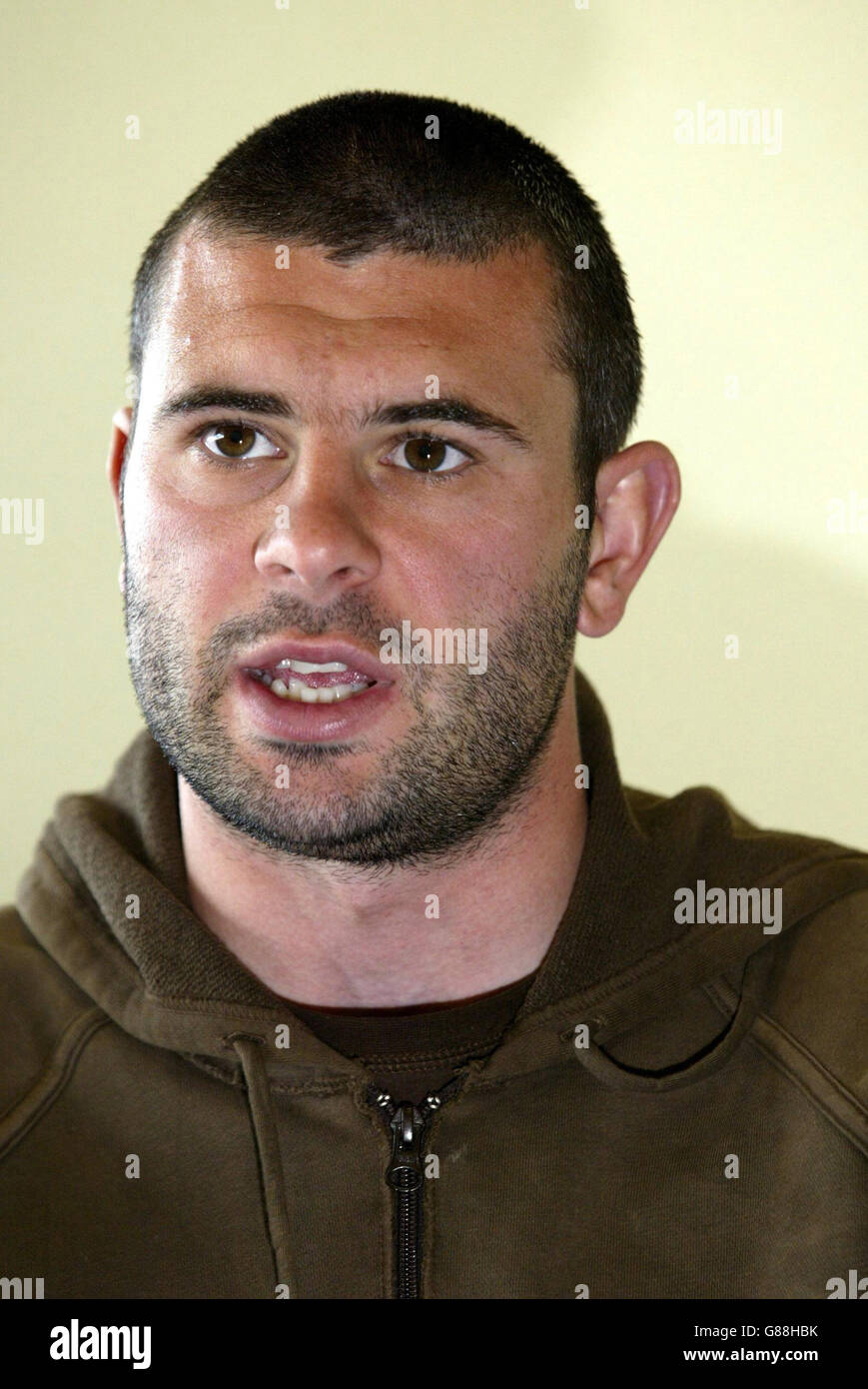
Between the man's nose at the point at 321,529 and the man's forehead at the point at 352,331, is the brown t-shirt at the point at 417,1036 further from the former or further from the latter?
the man's forehead at the point at 352,331

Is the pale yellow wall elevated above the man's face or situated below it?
above

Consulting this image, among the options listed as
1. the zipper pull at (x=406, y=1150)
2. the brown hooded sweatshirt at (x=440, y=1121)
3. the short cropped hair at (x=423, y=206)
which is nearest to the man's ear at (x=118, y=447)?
the short cropped hair at (x=423, y=206)

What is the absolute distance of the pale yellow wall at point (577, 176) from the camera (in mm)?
2205

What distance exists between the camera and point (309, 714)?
4.47 feet

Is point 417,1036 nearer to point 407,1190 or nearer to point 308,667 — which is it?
point 407,1190

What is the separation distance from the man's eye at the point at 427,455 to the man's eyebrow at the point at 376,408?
2 cm

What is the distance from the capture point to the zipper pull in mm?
1344

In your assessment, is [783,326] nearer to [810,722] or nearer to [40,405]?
[810,722]

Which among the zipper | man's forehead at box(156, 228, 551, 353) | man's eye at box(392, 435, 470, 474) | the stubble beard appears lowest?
the zipper

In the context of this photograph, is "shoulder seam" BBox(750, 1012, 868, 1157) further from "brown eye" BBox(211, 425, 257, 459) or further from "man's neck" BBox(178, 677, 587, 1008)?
"brown eye" BBox(211, 425, 257, 459)

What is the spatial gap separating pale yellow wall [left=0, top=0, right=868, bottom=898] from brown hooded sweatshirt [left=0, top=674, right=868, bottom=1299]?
94 centimetres

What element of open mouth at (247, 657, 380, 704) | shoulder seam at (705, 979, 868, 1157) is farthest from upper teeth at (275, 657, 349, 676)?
shoulder seam at (705, 979, 868, 1157)

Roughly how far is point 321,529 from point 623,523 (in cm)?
43

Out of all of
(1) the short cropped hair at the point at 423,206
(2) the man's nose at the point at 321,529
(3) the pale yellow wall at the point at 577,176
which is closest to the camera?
(2) the man's nose at the point at 321,529
